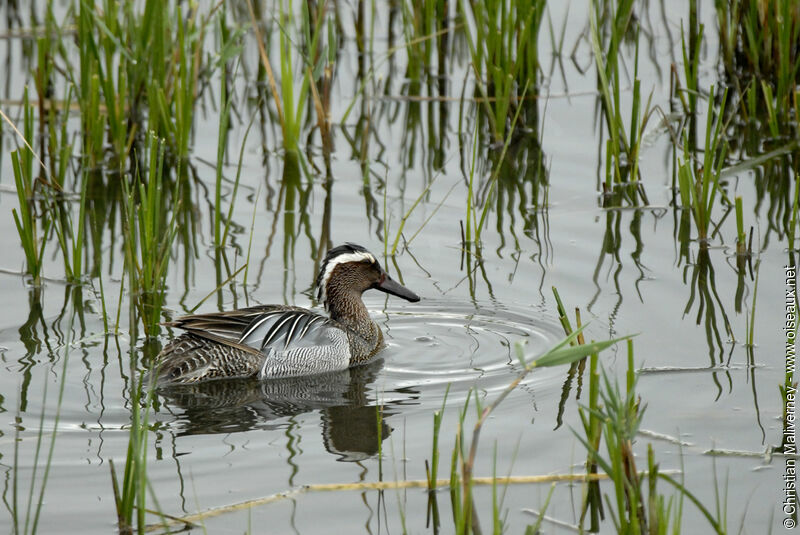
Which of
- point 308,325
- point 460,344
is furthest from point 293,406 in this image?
point 460,344

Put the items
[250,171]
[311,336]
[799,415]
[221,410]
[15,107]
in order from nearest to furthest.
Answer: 1. [799,415]
2. [221,410]
3. [311,336]
4. [250,171]
5. [15,107]

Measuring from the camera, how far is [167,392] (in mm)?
6633

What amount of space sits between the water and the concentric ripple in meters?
0.02

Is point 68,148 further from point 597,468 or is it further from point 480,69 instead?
point 597,468

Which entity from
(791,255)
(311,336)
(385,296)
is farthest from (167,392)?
(791,255)

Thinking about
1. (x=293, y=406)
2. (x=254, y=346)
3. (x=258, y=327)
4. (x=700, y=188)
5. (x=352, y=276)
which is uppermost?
(x=700, y=188)

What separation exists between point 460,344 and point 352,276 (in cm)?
86

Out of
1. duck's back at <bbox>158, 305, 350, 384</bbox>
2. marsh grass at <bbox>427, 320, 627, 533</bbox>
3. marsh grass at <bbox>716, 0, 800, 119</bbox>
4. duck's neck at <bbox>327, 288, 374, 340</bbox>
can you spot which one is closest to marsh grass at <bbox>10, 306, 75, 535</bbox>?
duck's back at <bbox>158, 305, 350, 384</bbox>

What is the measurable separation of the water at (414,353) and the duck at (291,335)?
117 mm

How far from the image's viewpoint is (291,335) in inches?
275

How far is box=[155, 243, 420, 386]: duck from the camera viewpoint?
6.71 metres

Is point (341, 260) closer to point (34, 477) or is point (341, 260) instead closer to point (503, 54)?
point (34, 477)

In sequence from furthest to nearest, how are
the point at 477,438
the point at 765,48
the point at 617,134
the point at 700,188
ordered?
the point at 765,48, the point at 617,134, the point at 700,188, the point at 477,438

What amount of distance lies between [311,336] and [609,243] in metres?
2.32
